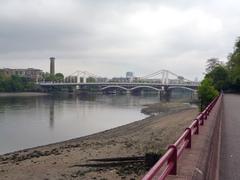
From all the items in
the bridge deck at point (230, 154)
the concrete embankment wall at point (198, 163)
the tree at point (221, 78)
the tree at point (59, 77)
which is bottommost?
the bridge deck at point (230, 154)

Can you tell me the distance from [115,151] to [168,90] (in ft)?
395

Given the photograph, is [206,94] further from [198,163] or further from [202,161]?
[198,163]

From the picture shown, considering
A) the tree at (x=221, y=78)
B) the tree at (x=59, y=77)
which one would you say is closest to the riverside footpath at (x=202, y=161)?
the tree at (x=221, y=78)

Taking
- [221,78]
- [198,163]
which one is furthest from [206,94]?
[221,78]

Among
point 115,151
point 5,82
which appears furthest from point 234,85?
point 5,82

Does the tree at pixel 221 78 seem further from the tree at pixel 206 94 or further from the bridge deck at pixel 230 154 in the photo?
the bridge deck at pixel 230 154

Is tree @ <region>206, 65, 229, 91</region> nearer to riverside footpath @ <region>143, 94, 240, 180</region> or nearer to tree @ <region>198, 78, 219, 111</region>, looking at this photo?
tree @ <region>198, 78, 219, 111</region>

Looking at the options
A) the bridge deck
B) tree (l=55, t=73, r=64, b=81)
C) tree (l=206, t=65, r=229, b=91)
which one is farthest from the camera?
tree (l=55, t=73, r=64, b=81)

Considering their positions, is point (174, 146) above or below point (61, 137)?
above

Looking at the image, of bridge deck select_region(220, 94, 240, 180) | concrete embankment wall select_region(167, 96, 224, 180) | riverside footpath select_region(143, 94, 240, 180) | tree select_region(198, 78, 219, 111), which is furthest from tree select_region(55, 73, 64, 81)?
concrete embankment wall select_region(167, 96, 224, 180)

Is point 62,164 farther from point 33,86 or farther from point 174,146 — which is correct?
point 33,86

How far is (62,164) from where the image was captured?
63.4ft

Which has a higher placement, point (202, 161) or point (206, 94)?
point (206, 94)

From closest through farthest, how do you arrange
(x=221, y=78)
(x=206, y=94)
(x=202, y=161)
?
(x=202, y=161), (x=206, y=94), (x=221, y=78)
